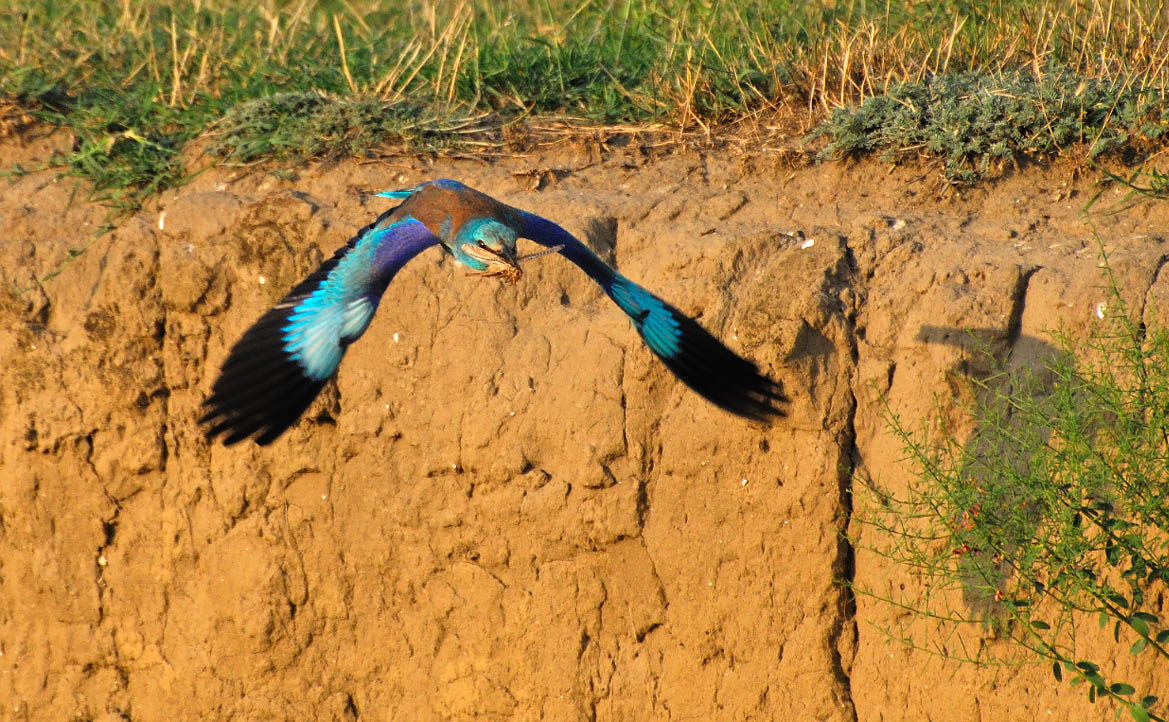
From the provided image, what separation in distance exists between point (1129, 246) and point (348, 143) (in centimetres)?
280

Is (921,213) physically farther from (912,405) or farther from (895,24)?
(895,24)

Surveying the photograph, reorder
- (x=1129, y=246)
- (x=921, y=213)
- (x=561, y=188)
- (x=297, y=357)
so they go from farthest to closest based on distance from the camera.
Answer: (x=561, y=188) < (x=921, y=213) < (x=1129, y=246) < (x=297, y=357)

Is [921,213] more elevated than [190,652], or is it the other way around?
[921,213]

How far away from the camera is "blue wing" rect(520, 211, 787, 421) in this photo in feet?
13.9

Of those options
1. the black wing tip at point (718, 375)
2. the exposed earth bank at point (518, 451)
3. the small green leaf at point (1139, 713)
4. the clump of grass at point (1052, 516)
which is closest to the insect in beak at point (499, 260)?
the black wing tip at point (718, 375)

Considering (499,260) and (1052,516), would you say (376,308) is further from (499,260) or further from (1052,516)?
(1052,516)

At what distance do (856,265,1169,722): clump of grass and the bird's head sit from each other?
1.21 metres

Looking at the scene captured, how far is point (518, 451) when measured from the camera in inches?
184

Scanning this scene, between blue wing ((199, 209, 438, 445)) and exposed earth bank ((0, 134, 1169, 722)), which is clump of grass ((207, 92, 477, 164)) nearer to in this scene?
exposed earth bank ((0, 134, 1169, 722))

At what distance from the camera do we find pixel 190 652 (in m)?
5.20

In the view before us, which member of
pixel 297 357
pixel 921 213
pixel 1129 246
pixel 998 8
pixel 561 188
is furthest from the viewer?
pixel 998 8

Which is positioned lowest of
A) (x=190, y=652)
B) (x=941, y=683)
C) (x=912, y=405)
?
(x=190, y=652)

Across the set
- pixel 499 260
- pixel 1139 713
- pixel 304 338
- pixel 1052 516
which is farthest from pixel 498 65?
pixel 1139 713

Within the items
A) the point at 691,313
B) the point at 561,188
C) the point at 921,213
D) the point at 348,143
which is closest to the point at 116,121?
the point at 348,143
